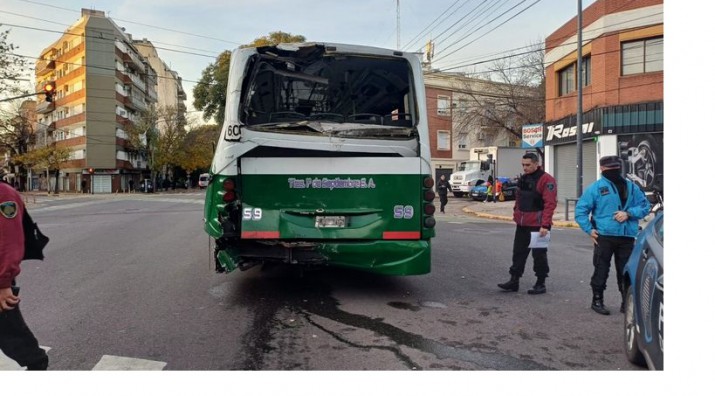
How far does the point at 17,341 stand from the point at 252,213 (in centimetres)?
256

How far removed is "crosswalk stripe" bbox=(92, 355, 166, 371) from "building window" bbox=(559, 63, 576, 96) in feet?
74.9

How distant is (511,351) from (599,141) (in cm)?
1751

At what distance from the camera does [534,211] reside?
6168mm

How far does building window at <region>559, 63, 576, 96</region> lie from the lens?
76.0 feet

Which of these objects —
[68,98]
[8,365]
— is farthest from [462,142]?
[8,365]

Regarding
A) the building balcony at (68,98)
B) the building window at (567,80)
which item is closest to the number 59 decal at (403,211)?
the building balcony at (68,98)

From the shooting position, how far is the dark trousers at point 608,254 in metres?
5.22

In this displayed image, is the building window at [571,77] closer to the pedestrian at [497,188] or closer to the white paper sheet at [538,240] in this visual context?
the pedestrian at [497,188]

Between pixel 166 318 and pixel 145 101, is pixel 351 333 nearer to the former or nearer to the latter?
pixel 166 318

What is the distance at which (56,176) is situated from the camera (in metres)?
44.1

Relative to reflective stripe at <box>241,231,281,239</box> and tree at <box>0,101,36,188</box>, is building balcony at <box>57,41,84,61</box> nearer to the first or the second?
tree at <box>0,101,36,188</box>

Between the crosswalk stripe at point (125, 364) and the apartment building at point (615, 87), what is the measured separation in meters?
14.0

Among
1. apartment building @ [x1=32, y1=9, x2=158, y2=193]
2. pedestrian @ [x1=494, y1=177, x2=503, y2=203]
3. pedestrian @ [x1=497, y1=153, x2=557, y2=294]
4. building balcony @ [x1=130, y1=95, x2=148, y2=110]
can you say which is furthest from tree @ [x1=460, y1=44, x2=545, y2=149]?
building balcony @ [x1=130, y1=95, x2=148, y2=110]
